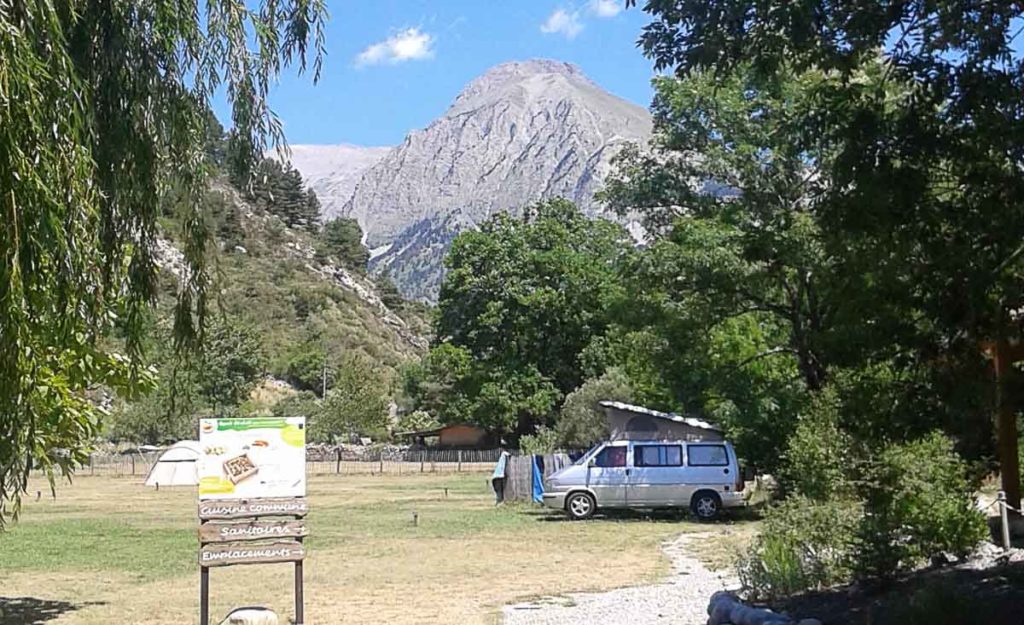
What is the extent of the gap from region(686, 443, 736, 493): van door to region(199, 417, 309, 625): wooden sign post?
547 inches

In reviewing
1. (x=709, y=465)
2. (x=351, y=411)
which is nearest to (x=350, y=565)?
(x=709, y=465)

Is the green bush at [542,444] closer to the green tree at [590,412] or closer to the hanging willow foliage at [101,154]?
the green tree at [590,412]

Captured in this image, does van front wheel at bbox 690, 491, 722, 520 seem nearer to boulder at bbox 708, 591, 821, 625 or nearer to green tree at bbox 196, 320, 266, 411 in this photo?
boulder at bbox 708, 591, 821, 625

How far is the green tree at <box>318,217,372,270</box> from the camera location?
125 metres

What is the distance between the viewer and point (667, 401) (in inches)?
1379

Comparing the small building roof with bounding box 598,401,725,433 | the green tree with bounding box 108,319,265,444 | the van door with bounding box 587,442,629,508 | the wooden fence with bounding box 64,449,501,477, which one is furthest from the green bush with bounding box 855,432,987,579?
the green tree with bounding box 108,319,265,444

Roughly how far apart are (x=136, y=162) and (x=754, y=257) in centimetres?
619

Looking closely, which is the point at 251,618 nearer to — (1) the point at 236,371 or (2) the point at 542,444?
(2) the point at 542,444

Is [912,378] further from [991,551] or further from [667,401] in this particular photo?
[667,401]

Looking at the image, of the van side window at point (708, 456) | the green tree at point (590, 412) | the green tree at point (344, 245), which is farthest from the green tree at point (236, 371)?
the van side window at point (708, 456)

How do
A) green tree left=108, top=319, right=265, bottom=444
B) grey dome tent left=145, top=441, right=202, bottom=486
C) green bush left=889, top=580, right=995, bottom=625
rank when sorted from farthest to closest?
green tree left=108, top=319, right=265, bottom=444 → grey dome tent left=145, top=441, right=202, bottom=486 → green bush left=889, top=580, right=995, bottom=625

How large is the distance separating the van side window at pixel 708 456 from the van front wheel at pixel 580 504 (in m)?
2.38

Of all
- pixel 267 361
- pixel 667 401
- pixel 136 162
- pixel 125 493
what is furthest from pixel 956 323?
pixel 267 361

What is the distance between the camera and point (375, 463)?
54.2 metres
